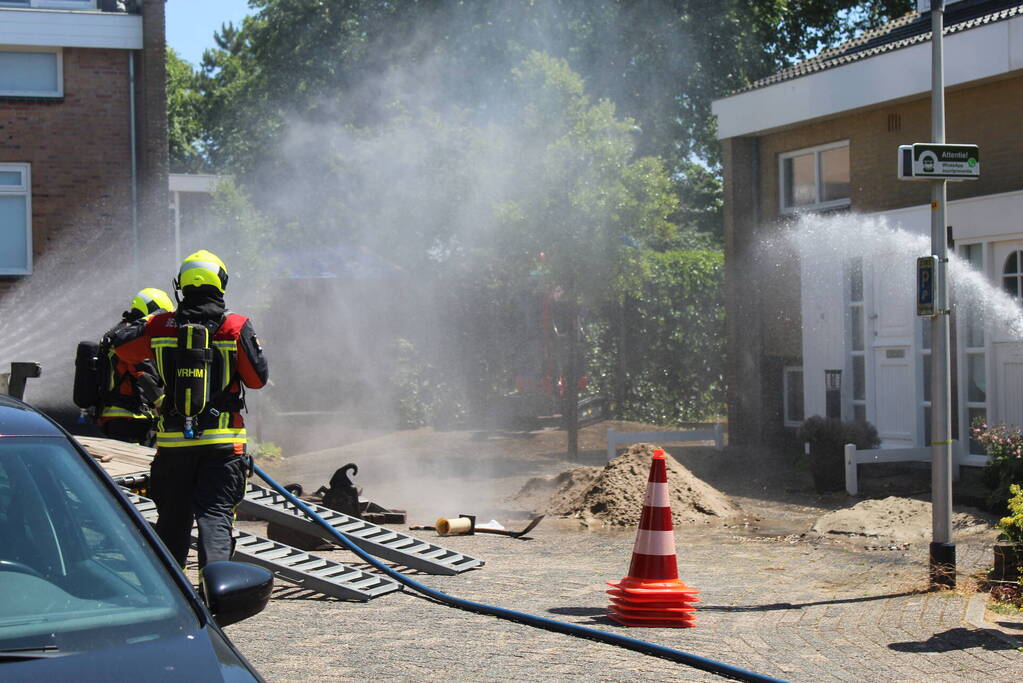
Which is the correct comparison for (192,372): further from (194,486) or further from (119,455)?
(119,455)

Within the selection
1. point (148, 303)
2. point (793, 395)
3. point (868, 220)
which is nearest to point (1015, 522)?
point (148, 303)

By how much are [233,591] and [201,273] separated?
3.22 m

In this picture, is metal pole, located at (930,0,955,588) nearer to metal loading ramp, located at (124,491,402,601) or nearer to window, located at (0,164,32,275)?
metal loading ramp, located at (124,491,402,601)

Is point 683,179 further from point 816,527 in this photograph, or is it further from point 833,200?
point 816,527

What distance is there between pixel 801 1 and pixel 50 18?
20844 mm

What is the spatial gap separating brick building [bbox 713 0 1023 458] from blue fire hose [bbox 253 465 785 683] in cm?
854

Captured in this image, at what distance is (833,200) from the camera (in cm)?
1767

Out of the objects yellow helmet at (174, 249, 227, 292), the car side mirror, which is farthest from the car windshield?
yellow helmet at (174, 249, 227, 292)

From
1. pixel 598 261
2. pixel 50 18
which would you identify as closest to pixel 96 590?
pixel 598 261

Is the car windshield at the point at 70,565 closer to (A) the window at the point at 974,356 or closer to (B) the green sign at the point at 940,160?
(B) the green sign at the point at 940,160

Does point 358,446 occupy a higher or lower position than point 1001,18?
lower

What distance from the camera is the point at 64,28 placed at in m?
18.7

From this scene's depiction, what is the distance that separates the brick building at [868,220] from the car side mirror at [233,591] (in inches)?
472

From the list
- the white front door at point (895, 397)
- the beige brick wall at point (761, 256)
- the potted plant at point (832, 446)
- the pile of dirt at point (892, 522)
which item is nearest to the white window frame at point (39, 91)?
the beige brick wall at point (761, 256)
